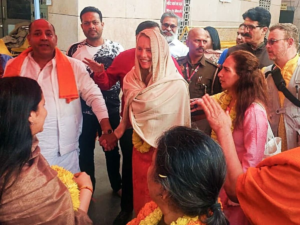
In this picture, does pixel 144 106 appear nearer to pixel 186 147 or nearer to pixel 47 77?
pixel 47 77

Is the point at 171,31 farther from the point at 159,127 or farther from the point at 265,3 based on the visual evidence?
the point at 265,3

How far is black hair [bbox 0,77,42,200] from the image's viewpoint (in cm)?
142

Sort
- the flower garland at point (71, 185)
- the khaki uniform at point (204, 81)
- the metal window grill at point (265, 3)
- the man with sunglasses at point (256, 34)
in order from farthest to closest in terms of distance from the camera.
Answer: the metal window grill at point (265, 3)
the man with sunglasses at point (256, 34)
the khaki uniform at point (204, 81)
the flower garland at point (71, 185)

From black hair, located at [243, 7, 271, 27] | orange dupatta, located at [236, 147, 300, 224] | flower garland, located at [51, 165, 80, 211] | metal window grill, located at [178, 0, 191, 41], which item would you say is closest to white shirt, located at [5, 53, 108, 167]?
flower garland, located at [51, 165, 80, 211]

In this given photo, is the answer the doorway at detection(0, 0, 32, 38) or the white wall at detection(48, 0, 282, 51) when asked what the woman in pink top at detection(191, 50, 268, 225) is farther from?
Answer: the doorway at detection(0, 0, 32, 38)

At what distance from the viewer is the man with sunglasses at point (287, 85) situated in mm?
2830

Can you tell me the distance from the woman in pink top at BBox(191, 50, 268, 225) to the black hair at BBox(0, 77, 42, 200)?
3.67 feet

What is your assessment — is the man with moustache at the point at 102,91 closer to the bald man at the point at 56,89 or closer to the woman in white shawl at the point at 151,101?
the bald man at the point at 56,89

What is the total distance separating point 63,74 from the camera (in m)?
2.54

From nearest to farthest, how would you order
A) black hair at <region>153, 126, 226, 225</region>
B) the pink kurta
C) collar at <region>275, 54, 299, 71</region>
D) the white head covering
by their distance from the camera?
black hair at <region>153, 126, 226, 225</region> → the pink kurta → the white head covering → collar at <region>275, 54, 299, 71</region>

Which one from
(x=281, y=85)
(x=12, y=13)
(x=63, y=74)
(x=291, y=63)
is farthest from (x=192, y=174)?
(x=12, y=13)

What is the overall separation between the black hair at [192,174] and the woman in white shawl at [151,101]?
1.04m

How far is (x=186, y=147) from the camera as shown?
4.31ft

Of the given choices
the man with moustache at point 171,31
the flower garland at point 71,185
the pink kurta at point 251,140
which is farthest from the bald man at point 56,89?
the man with moustache at point 171,31
